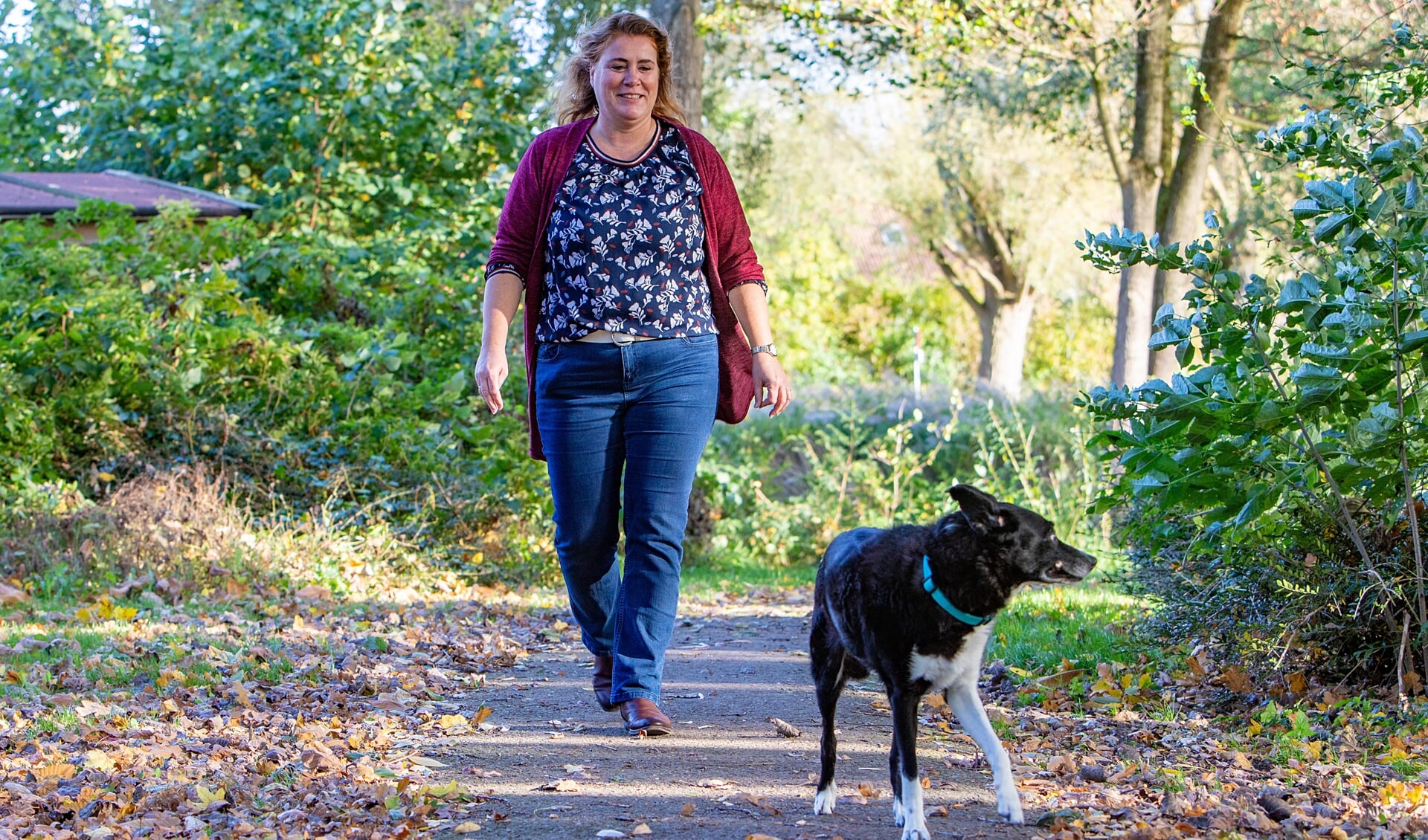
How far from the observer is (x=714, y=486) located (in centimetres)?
1077

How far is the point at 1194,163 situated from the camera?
1091 centimetres

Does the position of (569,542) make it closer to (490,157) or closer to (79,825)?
(79,825)

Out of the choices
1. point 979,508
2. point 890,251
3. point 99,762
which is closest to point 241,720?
point 99,762

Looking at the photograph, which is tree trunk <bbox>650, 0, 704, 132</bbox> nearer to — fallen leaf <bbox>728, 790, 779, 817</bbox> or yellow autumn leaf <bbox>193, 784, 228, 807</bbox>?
fallen leaf <bbox>728, 790, 779, 817</bbox>

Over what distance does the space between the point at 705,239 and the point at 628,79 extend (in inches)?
23.6

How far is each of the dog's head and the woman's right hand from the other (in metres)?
1.61

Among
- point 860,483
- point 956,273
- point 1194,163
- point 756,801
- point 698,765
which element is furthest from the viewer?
point 956,273

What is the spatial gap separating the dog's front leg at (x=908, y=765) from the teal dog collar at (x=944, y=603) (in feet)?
0.78

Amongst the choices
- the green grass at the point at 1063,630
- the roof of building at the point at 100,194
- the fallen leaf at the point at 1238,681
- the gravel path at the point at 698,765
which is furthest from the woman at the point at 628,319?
the roof of building at the point at 100,194

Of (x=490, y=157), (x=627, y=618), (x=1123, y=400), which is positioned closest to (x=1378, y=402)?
(x=1123, y=400)

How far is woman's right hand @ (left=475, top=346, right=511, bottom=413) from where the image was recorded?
171 inches

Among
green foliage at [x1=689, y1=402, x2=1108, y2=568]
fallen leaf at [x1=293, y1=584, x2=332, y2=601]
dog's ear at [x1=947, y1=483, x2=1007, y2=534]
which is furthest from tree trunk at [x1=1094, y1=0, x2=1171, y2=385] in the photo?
dog's ear at [x1=947, y1=483, x2=1007, y2=534]

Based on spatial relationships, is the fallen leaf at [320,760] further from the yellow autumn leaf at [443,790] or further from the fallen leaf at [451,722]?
the fallen leaf at [451,722]

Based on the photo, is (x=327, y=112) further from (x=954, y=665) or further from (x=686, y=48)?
(x=954, y=665)
